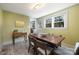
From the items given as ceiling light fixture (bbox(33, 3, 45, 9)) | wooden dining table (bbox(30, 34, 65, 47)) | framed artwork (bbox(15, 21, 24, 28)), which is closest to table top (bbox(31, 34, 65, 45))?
wooden dining table (bbox(30, 34, 65, 47))

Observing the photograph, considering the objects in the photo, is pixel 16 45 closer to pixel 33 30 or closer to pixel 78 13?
pixel 33 30

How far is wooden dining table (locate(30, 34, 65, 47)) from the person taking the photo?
1345 millimetres

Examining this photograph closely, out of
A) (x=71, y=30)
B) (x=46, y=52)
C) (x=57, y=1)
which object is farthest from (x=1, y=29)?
(x=71, y=30)

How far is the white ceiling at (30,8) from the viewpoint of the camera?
129cm

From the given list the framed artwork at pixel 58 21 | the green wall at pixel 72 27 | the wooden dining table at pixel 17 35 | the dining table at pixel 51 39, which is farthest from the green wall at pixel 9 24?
the green wall at pixel 72 27

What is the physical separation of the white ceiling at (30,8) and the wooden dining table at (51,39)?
0.45m

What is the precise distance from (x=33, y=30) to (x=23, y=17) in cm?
33

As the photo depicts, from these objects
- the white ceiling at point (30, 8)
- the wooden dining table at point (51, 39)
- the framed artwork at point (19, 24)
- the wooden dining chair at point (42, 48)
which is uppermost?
the white ceiling at point (30, 8)

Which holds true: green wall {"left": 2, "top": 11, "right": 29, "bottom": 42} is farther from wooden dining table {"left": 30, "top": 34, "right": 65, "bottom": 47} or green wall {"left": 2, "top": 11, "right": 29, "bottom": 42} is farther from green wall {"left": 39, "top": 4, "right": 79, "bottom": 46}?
green wall {"left": 39, "top": 4, "right": 79, "bottom": 46}

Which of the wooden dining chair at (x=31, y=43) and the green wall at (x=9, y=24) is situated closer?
the green wall at (x=9, y=24)

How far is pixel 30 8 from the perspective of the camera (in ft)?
4.43

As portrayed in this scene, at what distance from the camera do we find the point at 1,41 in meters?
1.35

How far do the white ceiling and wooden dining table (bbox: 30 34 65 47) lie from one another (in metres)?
0.45

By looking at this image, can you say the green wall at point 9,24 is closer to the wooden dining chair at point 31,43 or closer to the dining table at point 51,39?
the wooden dining chair at point 31,43
